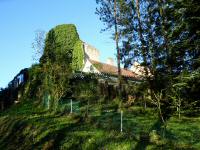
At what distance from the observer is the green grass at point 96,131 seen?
1997 cm

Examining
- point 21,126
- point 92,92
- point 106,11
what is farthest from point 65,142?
point 106,11

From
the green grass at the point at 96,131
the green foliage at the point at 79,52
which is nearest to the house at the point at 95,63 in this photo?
the green foliage at the point at 79,52

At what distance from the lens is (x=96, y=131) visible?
22.2 metres

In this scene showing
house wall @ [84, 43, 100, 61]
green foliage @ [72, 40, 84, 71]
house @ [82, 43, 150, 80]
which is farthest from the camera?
house wall @ [84, 43, 100, 61]

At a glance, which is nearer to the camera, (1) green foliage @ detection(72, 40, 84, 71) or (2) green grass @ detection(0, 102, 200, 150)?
(2) green grass @ detection(0, 102, 200, 150)

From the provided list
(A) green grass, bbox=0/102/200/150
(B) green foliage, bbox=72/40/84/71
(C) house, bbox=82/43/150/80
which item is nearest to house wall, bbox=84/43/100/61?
(C) house, bbox=82/43/150/80

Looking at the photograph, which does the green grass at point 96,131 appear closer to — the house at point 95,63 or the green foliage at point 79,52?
the green foliage at point 79,52

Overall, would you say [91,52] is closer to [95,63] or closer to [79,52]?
[95,63]

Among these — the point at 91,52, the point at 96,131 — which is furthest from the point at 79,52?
the point at 96,131

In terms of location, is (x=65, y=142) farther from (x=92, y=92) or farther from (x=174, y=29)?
(x=92, y=92)

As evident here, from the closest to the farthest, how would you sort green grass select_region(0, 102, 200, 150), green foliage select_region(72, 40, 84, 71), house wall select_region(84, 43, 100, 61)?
1. green grass select_region(0, 102, 200, 150)
2. green foliage select_region(72, 40, 84, 71)
3. house wall select_region(84, 43, 100, 61)

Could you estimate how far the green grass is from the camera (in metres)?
20.0

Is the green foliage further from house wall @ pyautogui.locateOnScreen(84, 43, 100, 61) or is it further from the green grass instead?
the green grass

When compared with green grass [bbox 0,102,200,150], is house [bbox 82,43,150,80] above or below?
above
